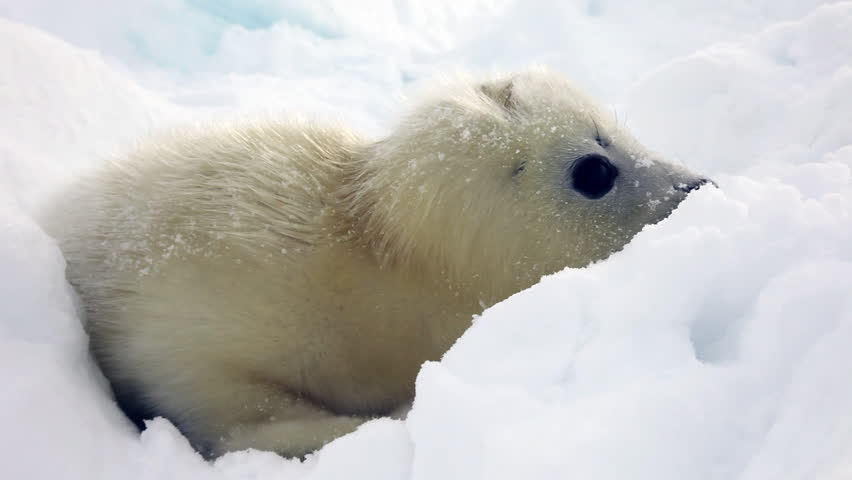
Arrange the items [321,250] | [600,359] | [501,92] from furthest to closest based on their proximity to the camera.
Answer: [501,92] < [321,250] < [600,359]

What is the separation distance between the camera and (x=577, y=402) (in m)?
0.92

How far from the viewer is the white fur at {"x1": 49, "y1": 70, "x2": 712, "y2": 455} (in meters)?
1.68

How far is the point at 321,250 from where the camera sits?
5.84ft

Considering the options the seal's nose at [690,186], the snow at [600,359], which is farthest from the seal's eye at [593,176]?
the snow at [600,359]

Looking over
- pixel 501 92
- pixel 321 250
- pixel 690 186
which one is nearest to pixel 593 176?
pixel 690 186

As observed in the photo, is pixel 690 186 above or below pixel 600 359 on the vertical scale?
above

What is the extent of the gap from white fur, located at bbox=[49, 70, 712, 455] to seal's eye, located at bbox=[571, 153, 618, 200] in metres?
0.03

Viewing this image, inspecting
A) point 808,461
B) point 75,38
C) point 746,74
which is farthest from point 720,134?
point 75,38

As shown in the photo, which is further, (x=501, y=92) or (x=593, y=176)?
(x=501, y=92)

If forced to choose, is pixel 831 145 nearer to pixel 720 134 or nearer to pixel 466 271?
pixel 720 134

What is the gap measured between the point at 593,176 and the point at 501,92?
0.37 metres

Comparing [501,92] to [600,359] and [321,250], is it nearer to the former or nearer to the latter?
[321,250]

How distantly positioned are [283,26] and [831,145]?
4762 mm

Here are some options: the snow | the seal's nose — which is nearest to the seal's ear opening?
the snow
